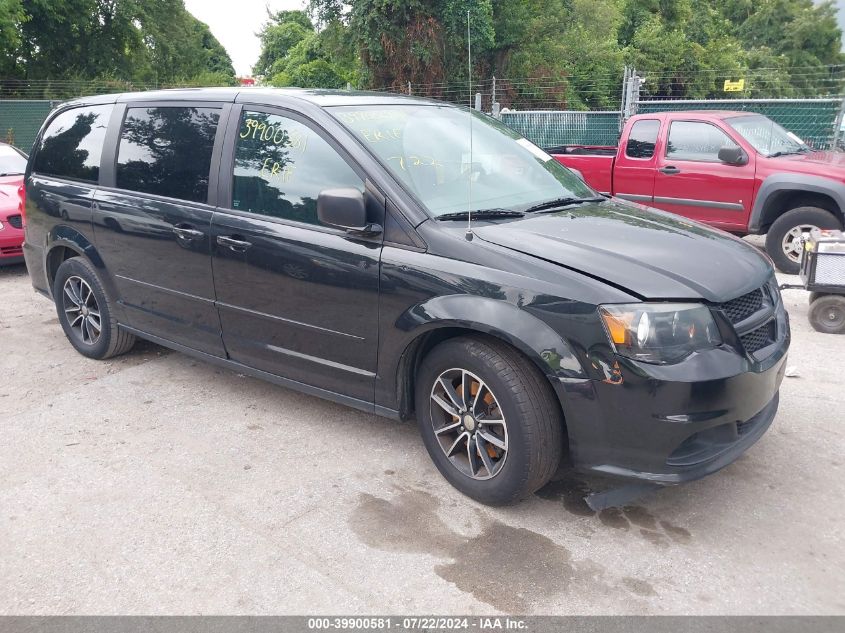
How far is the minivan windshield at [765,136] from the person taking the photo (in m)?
8.34

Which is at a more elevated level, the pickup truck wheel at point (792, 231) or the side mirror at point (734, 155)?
the side mirror at point (734, 155)

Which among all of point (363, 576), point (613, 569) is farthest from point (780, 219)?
point (363, 576)

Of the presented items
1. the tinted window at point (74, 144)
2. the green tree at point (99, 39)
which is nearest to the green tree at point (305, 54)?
the green tree at point (99, 39)

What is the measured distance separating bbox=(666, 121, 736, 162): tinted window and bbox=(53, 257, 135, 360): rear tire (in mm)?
6589

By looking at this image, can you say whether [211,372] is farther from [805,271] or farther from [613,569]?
[805,271]

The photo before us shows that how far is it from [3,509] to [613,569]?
274 cm

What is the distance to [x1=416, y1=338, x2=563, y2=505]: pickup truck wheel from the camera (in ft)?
10.1

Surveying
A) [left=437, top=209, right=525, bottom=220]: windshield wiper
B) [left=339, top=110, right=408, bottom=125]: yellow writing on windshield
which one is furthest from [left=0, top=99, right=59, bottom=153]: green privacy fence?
[left=437, top=209, right=525, bottom=220]: windshield wiper

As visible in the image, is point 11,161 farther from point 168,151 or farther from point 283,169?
point 283,169

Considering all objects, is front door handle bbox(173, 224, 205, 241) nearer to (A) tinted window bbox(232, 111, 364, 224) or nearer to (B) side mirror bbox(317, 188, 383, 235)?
(A) tinted window bbox(232, 111, 364, 224)

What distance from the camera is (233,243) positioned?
398 cm

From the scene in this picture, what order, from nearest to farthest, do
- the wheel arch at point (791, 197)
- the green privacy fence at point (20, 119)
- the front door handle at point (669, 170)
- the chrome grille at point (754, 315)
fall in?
the chrome grille at point (754, 315) < the wheel arch at point (791, 197) < the front door handle at point (669, 170) < the green privacy fence at point (20, 119)

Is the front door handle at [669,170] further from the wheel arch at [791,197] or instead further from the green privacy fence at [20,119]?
the green privacy fence at [20,119]

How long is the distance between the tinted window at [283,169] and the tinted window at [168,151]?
28 cm
